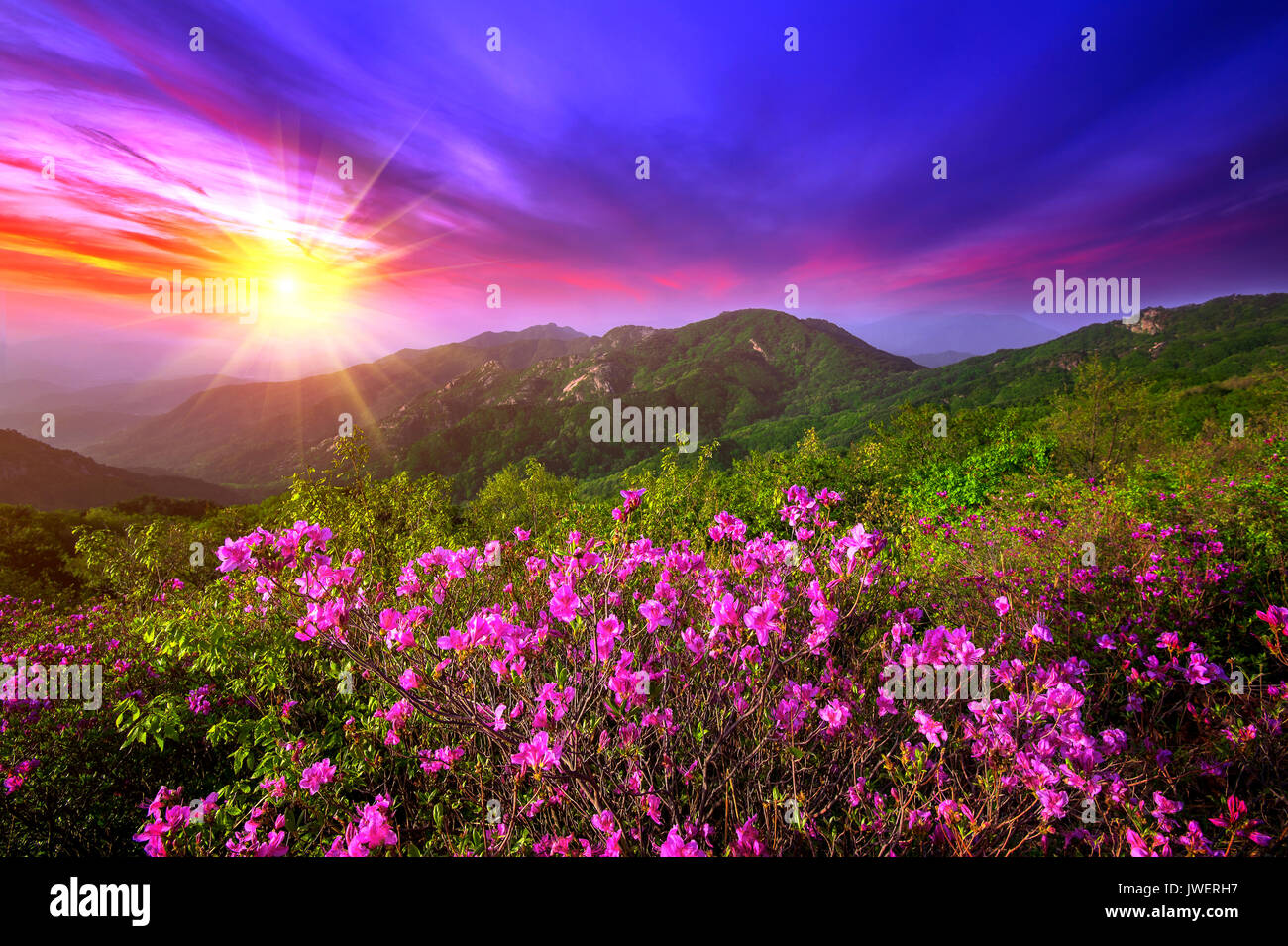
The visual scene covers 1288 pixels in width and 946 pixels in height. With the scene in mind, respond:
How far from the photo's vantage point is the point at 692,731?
2.48 m

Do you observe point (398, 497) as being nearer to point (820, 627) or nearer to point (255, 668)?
point (255, 668)

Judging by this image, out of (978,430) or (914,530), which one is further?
(978,430)

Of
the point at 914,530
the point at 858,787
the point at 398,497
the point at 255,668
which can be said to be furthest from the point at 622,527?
the point at 914,530

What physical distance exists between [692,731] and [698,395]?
4588 inches

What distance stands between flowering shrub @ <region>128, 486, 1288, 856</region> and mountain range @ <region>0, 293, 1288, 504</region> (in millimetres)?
39241

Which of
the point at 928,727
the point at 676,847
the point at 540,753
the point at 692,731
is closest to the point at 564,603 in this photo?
the point at 540,753

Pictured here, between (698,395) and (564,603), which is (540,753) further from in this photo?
(698,395)

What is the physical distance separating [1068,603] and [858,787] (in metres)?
4.04

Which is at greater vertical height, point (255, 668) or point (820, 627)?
point (820, 627)

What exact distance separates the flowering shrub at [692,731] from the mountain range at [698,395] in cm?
3924

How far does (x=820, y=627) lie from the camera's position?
2.33m

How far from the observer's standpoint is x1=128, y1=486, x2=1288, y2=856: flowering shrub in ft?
6.72

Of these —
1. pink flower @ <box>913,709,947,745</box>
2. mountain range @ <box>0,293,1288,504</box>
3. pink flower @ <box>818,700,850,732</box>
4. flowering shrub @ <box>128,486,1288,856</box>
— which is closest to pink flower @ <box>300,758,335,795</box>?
flowering shrub @ <box>128,486,1288,856</box>

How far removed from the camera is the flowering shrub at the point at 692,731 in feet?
6.72
